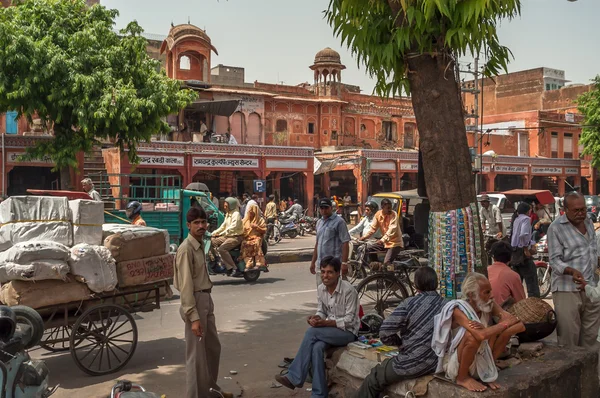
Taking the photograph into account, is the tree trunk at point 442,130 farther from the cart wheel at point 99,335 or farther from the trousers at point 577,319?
the cart wheel at point 99,335

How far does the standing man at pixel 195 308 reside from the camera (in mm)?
4688

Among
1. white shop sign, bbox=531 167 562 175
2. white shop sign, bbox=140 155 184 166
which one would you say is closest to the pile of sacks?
white shop sign, bbox=140 155 184 166

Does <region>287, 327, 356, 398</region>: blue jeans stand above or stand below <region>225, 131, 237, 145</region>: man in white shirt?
below

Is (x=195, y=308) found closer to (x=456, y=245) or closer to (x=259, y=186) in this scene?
(x=456, y=245)

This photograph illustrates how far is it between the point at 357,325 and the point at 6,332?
2.81m

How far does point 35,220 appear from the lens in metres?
5.43

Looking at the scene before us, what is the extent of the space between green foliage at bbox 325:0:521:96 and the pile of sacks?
9.67ft

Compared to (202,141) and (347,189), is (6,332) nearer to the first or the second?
(202,141)

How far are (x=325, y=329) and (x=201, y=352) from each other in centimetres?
106

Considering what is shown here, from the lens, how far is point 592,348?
5250mm

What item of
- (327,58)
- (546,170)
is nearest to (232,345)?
(327,58)

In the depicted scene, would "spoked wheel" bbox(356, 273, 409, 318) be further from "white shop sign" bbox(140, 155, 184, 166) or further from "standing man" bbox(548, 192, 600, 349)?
"white shop sign" bbox(140, 155, 184, 166)

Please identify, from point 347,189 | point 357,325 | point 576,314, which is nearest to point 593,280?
point 576,314

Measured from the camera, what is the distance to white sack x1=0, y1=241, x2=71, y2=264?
199 inches
